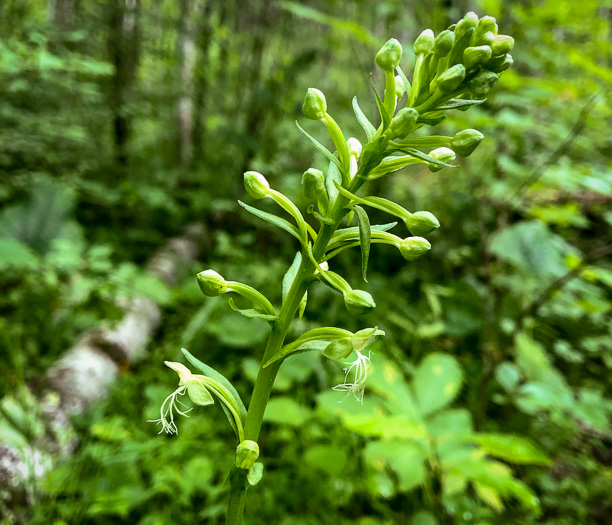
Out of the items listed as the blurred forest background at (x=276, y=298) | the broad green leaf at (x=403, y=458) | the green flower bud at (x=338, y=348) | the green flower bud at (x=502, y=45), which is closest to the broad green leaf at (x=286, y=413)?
the blurred forest background at (x=276, y=298)

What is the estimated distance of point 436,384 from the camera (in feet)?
7.73

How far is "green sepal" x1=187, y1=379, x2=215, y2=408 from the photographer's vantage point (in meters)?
0.96

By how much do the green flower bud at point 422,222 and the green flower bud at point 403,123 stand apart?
7.9 inches

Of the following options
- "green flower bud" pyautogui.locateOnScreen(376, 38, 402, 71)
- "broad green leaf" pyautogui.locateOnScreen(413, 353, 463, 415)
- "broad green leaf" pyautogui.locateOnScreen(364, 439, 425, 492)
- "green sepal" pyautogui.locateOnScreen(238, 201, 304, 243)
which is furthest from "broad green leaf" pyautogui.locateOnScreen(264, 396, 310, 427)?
"green flower bud" pyautogui.locateOnScreen(376, 38, 402, 71)

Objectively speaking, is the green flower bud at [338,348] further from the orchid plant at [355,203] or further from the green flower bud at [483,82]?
the green flower bud at [483,82]

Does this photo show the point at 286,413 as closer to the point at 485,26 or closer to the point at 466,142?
the point at 466,142

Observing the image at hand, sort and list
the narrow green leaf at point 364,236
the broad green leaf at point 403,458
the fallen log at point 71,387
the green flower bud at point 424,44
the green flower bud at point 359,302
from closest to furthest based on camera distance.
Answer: the narrow green leaf at point 364,236 → the green flower bud at point 359,302 → the green flower bud at point 424,44 → the broad green leaf at point 403,458 → the fallen log at point 71,387

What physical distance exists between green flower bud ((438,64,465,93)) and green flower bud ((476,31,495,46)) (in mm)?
129

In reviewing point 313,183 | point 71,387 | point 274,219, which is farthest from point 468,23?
point 71,387

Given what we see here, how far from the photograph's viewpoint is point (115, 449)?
2309mm

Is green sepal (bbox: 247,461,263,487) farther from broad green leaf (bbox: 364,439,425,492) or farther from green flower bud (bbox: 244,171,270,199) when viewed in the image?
broad green leaf (bbox: 364,439,425,492)

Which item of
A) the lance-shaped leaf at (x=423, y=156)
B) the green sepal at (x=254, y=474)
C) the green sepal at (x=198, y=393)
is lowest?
the green sepal at (x=254, y=474)

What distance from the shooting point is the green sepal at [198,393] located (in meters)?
0.96

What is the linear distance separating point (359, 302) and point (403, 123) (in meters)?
0.40
